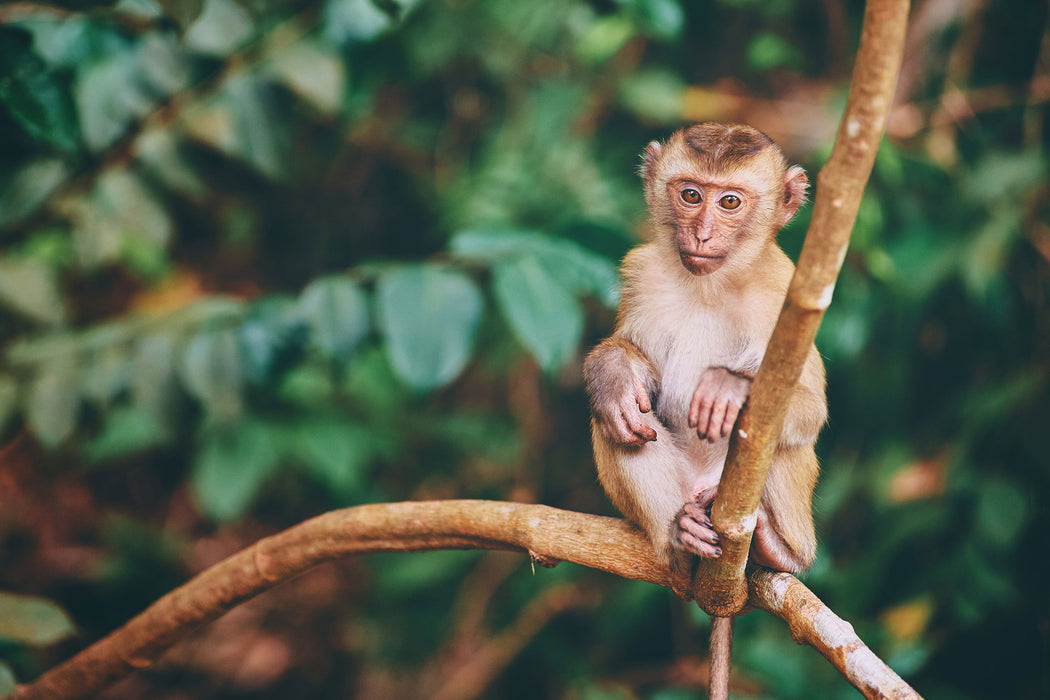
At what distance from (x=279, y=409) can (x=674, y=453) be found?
8.43 feet

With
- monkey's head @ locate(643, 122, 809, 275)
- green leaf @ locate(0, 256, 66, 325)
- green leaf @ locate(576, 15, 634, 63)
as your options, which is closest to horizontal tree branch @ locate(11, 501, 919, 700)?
monkey's head @ locate(643, 122, 809, 275)

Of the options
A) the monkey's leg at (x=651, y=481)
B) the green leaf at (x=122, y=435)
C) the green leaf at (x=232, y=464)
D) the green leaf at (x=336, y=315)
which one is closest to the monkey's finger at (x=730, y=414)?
the monkey's leg at (x=651, y=481)

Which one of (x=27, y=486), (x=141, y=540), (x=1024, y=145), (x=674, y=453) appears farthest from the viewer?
(x=27, y=486)

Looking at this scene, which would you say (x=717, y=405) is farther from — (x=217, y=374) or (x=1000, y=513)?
(x=1000, y=513)

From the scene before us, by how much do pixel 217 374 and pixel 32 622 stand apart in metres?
0.88

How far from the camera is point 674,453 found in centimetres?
222

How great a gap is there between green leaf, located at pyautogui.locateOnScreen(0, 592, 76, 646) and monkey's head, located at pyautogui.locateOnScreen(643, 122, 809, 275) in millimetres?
1860

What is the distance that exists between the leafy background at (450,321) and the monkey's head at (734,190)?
380 millimetres

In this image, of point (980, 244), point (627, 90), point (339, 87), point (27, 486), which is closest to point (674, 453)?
Result: point (339, 87)

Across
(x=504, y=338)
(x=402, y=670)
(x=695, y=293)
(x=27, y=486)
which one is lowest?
(x=402, y=670)

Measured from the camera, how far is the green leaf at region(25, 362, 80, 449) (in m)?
2.70

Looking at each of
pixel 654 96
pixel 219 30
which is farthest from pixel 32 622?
pixel 654 96

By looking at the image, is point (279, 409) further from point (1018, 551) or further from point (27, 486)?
point (1018, 551)

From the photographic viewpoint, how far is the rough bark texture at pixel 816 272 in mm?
1040
